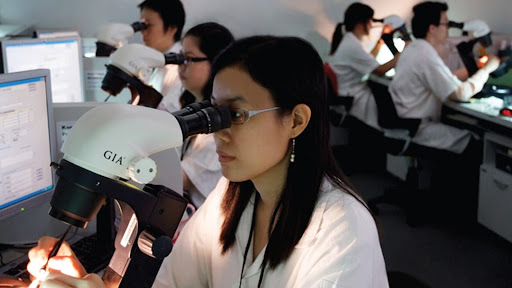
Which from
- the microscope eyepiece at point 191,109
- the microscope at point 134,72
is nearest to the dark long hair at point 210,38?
the microscope at point 134,72

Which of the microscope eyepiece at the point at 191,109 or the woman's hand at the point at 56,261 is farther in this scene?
the woman's hand at the point at 56,261

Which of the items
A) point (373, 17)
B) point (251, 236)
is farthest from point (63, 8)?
point (251, 236)

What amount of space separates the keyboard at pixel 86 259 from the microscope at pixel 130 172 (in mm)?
535

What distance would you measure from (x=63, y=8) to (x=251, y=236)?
11.2ft

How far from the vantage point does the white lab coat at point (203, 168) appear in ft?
7.23

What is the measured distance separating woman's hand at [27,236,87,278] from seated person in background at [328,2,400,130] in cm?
322

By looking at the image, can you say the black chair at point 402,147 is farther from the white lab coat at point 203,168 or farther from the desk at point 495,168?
the white lab coat at point 203,168

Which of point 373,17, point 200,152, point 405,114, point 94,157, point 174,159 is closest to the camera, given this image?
point 94,157

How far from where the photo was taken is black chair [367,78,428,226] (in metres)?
3.55

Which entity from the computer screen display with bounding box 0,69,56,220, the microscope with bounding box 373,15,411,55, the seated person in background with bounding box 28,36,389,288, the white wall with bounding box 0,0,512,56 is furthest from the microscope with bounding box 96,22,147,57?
the microscope with bounding box 373,15,411,55

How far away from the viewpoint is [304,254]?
3.84ft

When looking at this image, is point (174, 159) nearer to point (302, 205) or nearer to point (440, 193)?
point (302, 205)

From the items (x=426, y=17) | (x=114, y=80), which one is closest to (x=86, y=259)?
(x=114, y=80)

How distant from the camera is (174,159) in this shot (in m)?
1.69
